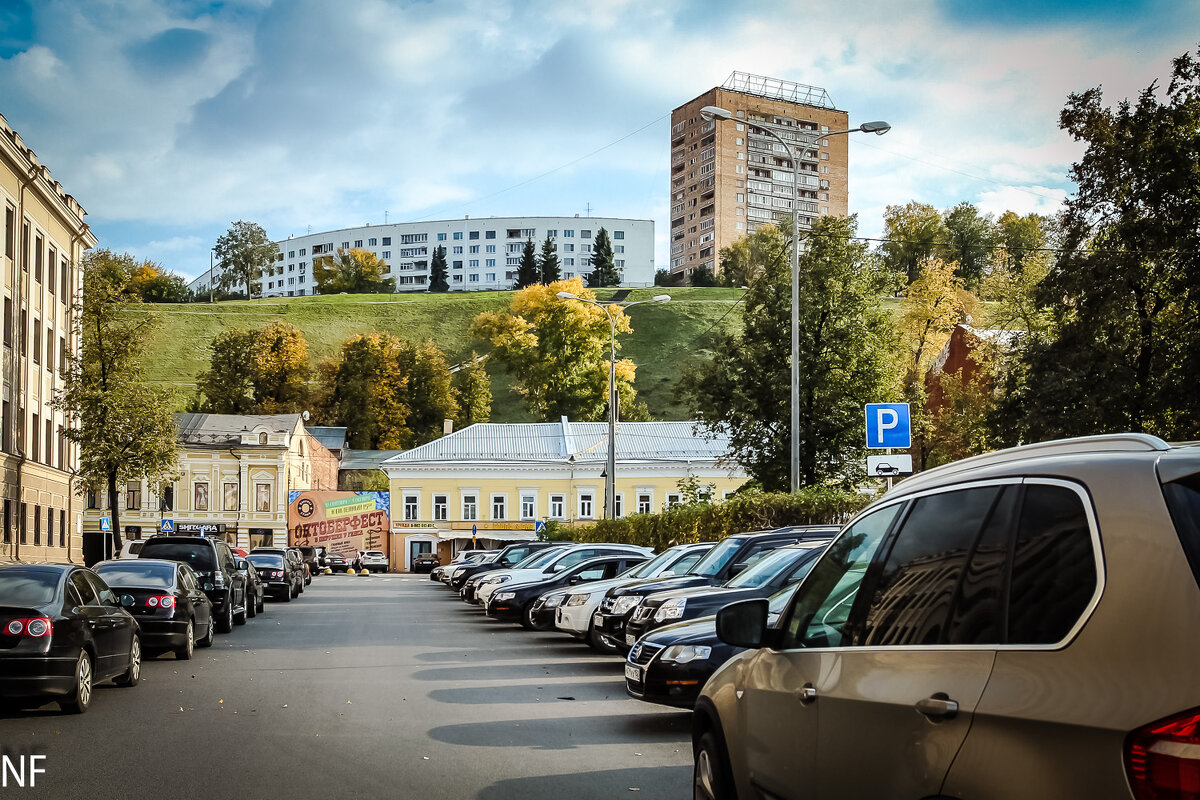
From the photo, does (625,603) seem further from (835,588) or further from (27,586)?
(835,588)

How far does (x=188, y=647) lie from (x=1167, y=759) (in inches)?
689

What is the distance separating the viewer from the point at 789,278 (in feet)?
131

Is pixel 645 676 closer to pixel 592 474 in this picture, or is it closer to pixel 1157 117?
pixel 1157 117

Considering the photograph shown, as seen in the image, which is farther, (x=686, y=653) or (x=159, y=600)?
(x=159, y=600)

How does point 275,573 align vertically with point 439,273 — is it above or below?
below

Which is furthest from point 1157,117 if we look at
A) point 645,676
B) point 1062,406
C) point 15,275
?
point 15,275

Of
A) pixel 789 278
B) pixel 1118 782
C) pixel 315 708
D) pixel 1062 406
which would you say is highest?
pixel 789 278

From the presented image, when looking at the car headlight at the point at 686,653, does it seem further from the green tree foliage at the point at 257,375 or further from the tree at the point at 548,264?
the tree at the point at 548,264

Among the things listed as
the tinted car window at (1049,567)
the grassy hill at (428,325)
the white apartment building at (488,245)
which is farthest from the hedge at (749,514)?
the white apartment building at (488,245)

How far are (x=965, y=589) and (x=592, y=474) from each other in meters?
74.7

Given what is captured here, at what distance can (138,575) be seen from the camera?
60.6 ft

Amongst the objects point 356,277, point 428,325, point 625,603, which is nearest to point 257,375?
point 428,325

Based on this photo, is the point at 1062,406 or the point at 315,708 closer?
the point at 315,708

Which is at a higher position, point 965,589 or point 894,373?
point 894,373
